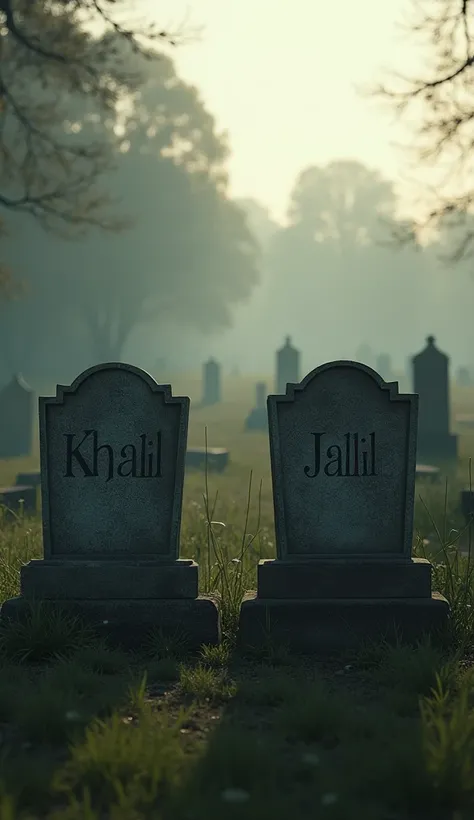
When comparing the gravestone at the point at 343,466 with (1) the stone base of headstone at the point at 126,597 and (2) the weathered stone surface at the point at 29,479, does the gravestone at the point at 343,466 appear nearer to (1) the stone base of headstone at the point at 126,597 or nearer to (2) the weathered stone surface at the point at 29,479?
(1) the stone base of headstone at the point at 126,597

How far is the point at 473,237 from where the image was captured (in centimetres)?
1361

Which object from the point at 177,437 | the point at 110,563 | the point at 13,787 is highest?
the point at 177,437

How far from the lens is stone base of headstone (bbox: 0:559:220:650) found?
5.51 metres

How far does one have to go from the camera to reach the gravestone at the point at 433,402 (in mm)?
17812

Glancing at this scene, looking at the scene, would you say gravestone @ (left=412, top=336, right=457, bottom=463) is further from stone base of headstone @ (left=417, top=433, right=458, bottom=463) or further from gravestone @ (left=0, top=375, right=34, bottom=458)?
gravestone @ (left=0, top=375, right=34, bottom=458)

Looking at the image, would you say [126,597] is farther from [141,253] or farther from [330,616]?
[141,253]

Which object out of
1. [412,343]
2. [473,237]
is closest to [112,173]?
[473,237]

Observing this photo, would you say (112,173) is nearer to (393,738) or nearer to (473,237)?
(473,237)

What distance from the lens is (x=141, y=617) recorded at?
5.54 m

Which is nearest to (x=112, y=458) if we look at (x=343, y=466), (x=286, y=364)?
(x=343, y=466)

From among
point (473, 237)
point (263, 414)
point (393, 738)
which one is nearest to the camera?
point (393, 738)

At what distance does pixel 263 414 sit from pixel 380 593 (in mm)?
19708

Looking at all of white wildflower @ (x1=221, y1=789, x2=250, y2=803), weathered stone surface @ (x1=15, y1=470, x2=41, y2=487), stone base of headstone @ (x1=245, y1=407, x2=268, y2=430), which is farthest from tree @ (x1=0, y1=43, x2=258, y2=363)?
white wildflower @ (x1=221, y1=789, x2=250, y2=803)

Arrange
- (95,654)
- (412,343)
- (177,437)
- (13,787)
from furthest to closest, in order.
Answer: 1. (412,343)
2. (177,437)
3. (95,654)
4. (13,787)
